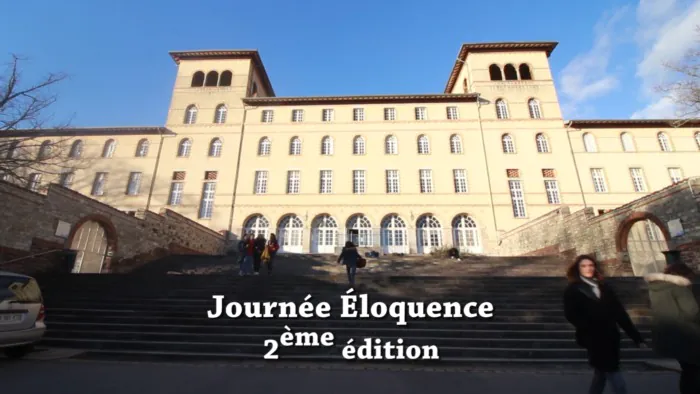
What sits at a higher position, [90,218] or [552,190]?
[552,190]

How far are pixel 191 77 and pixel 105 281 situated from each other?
22.7 metres

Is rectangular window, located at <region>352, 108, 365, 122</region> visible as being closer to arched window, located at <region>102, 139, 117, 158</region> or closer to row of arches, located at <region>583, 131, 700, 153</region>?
row of arches, located at <region>583, 131, 700, 153</region>

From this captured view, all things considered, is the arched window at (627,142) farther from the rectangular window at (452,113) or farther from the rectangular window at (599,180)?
the rectangular window at (452,113)

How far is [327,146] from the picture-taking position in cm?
2512

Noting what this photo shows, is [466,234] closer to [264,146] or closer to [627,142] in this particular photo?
[627,142]

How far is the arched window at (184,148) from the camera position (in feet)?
81.6

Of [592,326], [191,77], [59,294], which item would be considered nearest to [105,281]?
[59,294]

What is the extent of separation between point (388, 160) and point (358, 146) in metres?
2.76

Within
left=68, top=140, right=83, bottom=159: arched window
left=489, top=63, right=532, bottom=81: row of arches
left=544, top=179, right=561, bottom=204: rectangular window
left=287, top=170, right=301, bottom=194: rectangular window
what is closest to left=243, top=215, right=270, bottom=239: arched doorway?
left=287, top=170, right=301, bottom=194: rectangular window

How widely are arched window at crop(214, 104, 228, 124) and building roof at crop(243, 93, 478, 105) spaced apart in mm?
1906

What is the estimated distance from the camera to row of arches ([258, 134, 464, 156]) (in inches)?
967

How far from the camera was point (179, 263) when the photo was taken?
50.2 ft

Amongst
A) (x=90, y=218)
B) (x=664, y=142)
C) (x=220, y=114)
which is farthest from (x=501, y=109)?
(x=90, y=218)

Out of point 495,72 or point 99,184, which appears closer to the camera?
point 99,184
